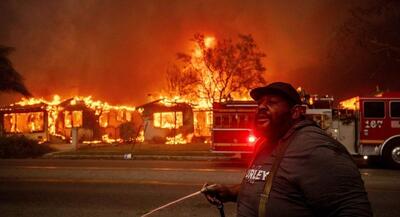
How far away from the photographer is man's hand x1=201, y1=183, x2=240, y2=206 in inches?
119

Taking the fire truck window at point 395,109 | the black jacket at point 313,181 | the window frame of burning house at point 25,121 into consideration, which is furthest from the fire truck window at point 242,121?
the window frame of burning house at point 25,121

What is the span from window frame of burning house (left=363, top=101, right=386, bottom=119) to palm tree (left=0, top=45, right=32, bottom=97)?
19.6m

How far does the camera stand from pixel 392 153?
15.3 m

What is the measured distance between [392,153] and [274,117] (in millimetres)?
14137

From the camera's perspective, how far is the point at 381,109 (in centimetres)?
1580

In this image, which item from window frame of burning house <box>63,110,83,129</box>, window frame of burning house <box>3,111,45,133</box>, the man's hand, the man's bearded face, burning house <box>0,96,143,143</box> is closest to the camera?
the man's bearded face

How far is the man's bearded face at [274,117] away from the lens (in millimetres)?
2428

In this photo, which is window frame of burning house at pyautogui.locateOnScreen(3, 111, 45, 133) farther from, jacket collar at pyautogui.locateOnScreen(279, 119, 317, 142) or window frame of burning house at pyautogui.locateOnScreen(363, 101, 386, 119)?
jacket collar at pyautogui.locateOnScreen(279, 119, 317, 142)

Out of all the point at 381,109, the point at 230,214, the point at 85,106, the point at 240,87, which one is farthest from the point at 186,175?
the point at 85,106

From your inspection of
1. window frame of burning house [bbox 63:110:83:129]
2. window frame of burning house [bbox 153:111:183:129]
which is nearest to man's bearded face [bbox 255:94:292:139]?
window frame of burning house [bbox 153:111:183:129]

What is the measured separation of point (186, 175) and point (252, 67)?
2209cm

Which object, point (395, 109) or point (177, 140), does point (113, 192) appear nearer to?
point (395, 109)

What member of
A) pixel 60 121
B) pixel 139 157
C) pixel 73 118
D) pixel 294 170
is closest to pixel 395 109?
pixel 139 157

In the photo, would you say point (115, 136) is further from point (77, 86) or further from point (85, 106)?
point (77, 86)
